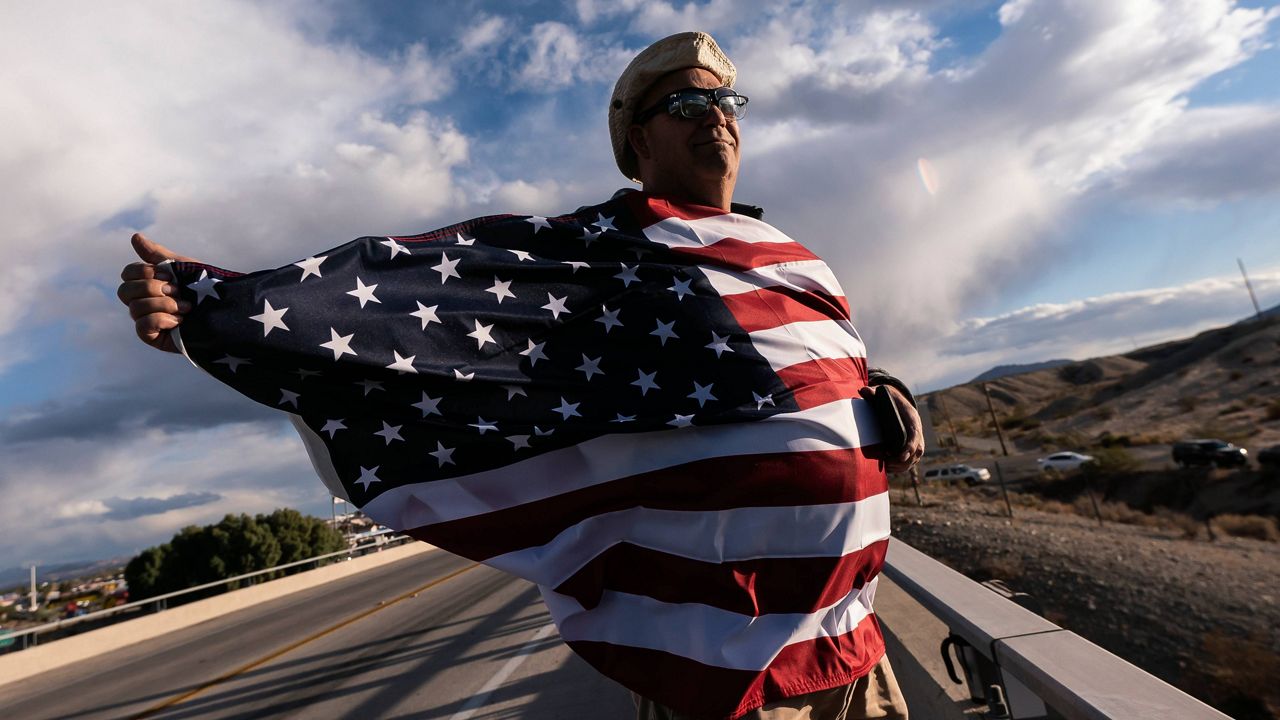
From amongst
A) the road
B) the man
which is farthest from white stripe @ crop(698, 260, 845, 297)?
the road

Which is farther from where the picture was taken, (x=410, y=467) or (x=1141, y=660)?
(x=1141, y=660)

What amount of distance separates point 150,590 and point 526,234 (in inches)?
1363

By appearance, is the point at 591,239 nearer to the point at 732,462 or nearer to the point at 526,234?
the point at 526,234

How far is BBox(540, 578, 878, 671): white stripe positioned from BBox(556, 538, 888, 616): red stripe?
2 centimetres

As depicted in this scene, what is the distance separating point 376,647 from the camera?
9.65m

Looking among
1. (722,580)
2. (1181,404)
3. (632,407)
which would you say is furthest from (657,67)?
(1181,404)

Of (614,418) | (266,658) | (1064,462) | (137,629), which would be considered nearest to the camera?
(614,418)

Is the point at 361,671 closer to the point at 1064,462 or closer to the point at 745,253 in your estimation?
the point at 745,253

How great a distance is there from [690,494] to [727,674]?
42 cm

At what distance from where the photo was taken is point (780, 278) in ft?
6.84

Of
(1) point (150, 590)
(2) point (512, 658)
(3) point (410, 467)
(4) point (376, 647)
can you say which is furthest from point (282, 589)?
(3) point (410, 467)

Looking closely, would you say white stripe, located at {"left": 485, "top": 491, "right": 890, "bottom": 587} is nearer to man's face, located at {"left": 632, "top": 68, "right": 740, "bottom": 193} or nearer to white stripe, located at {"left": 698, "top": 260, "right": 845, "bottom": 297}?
white stripe, located at {"left": 698, "top": 260, "right": 845, "bottom": 297}

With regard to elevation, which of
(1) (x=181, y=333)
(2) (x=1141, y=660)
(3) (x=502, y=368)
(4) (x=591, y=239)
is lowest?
(2) (x=1141, y=660)

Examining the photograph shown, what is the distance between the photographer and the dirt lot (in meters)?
8.24
